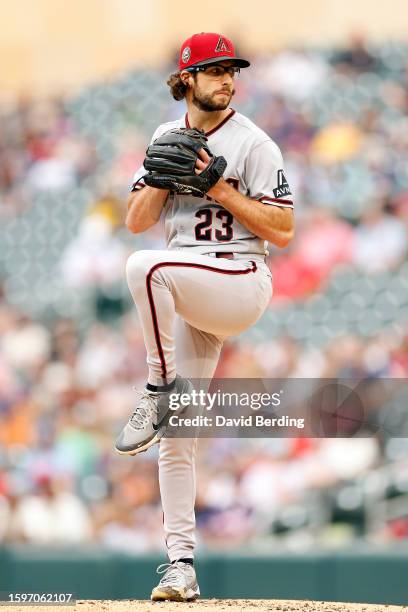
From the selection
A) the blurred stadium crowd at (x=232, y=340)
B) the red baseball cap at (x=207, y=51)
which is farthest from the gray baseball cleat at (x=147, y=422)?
the blurred stadium crowd at (x=232, y=340)

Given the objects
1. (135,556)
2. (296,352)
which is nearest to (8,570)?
(135,556)

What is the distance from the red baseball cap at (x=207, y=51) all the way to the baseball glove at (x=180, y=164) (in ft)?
0.77

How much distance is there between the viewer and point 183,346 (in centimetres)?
389

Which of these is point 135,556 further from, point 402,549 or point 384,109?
point 384,109

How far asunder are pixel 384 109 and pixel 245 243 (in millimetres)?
5500

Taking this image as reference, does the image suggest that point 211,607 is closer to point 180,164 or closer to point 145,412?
point 145,412

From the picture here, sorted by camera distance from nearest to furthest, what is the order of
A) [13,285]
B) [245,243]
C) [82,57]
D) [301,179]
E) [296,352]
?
[245,243], [296,352], [301,179], [13,285], [82,57]

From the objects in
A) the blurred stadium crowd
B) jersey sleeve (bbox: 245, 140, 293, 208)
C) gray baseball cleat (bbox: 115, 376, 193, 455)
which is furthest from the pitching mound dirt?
the blurred stadium crowd

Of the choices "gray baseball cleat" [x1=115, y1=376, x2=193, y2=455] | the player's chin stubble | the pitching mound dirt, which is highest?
the player's chin stubble

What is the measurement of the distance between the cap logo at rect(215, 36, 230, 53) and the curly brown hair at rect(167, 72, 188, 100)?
18 cm

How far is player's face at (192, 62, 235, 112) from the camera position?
3.76 m

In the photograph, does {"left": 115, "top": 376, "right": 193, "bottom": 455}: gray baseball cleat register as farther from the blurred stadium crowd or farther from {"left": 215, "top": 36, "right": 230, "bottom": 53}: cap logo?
the blurred stadium crowd

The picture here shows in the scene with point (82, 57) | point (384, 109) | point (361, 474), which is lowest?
point (361, 474)

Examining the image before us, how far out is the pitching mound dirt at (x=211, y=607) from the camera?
3.67m
